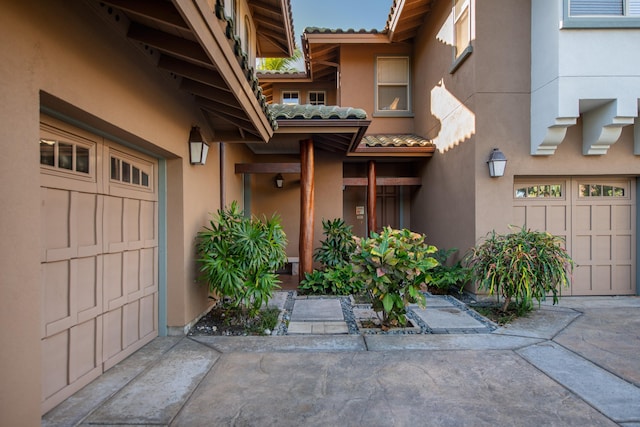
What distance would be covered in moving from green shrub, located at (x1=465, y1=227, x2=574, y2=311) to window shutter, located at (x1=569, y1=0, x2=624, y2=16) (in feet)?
11.1

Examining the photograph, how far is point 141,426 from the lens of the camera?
2.45 metres

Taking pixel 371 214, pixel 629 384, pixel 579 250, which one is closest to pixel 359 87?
pixel 371 214

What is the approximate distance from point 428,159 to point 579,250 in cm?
341

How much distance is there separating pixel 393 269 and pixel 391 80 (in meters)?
6.72

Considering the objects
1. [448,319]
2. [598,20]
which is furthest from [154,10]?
[598,20]

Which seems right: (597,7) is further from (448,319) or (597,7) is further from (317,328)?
(317,328)

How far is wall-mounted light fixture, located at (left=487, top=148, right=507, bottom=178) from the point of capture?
5577mm

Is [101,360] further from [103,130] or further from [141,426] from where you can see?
[103,130]

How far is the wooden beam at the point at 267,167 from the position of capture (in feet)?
22.2

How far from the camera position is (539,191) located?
20.3 feet

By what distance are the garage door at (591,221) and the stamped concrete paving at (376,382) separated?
2.12 meters

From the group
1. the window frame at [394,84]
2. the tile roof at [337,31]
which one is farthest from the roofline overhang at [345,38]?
the window frame at [394,84]

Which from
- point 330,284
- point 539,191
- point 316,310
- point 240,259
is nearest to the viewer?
point 240,259

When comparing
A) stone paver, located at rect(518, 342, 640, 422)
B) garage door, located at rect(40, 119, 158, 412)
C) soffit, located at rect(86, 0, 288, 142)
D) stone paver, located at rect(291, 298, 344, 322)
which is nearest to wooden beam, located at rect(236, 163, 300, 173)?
soffit, located at rect(86, 0, 288, 142)
